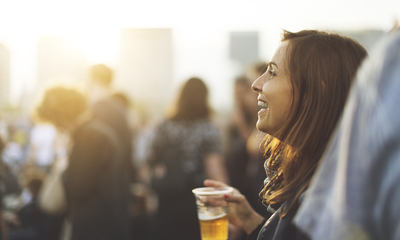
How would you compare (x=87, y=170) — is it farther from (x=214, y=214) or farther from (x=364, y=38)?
(x=364, y=38)

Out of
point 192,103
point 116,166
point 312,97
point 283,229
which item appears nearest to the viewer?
point 283,229

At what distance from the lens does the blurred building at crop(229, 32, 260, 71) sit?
5591 centimetres

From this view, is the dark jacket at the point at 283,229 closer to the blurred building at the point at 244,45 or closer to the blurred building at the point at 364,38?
the blurred building at the point at 364,38

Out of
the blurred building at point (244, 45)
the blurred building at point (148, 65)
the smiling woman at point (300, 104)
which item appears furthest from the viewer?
the blurred building at point (148, 65)

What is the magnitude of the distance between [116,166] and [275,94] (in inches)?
88.9

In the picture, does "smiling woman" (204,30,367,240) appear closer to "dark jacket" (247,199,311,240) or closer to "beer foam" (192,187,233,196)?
"dark jacket" (247,199,311,240)

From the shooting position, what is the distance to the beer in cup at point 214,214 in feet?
5.10

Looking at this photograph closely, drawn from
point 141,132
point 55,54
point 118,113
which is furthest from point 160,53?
point 118,113

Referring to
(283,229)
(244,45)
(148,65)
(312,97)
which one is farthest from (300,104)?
(148,65)

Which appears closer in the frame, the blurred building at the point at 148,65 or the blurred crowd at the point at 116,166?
the blurred crowd at the point at 116,166

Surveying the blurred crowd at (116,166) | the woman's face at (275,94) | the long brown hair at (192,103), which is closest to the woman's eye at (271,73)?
the woman's face at (275,94)

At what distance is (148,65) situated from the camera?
7906cm

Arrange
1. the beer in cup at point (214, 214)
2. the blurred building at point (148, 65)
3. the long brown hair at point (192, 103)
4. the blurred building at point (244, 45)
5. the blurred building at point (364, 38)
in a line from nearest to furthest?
1. the blurred building at point (364, 38)
2. the beer in cup at point (214, 214)
3. the long brown hair at point (192, 103)
4. the blurred building at point (244, 45)
5. the blurred building at point (148, 65)

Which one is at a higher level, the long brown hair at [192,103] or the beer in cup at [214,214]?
the long brown hair at [192,103]
